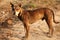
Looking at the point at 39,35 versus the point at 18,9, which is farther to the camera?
the point at 39,35

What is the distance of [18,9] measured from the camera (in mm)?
6902

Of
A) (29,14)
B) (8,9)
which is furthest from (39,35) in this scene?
(8,9)

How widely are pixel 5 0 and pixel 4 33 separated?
3785 mm

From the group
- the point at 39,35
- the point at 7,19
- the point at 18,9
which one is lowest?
the point at 39,35

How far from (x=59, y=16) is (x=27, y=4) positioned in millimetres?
2242

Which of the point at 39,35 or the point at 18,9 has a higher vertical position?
the point at 18,9

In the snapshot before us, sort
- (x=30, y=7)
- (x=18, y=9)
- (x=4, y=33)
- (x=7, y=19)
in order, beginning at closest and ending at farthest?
1. (x=18, y=9)
2. (x=4, y=33)
3. (x=7, y=19)
4. (x=30, y=7)

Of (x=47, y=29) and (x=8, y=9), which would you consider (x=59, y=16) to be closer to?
(x=47, y=29)

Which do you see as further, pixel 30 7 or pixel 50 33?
pixel 30 7

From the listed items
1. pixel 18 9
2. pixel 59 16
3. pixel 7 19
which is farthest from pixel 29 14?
pixel 59 16

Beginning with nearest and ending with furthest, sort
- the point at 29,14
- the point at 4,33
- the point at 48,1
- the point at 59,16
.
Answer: the point at 29,14, the point at 4,33, the point at 59,16, the point at 48,1

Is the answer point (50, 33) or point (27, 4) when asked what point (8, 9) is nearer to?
point (27, 4)

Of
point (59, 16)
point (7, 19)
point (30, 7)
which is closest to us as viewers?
point (7, 19)

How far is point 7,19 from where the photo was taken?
30.8 feet
